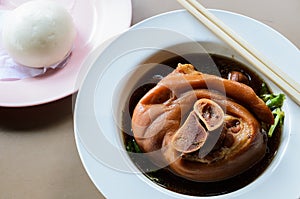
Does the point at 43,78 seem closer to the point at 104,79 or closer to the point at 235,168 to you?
the point at 104,79

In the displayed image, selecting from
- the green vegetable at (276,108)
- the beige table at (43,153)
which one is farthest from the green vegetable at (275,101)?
the beige table at (43,153)

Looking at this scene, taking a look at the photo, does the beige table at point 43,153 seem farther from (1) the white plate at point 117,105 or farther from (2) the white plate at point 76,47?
(1) the white plate at point 117,105

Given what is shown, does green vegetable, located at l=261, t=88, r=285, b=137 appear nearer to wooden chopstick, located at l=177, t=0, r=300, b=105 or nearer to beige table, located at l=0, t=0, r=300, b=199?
wooden chopstick, located at l=177, t=0, r=300, b=105

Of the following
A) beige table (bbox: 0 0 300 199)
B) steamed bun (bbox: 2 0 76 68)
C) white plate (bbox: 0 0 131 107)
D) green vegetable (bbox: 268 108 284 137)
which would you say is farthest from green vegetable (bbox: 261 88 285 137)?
steamed bun (bbox: 2 0 76 68)

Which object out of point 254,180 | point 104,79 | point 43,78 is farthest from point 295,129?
point 43,78

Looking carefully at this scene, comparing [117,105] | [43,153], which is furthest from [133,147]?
[43,153]
